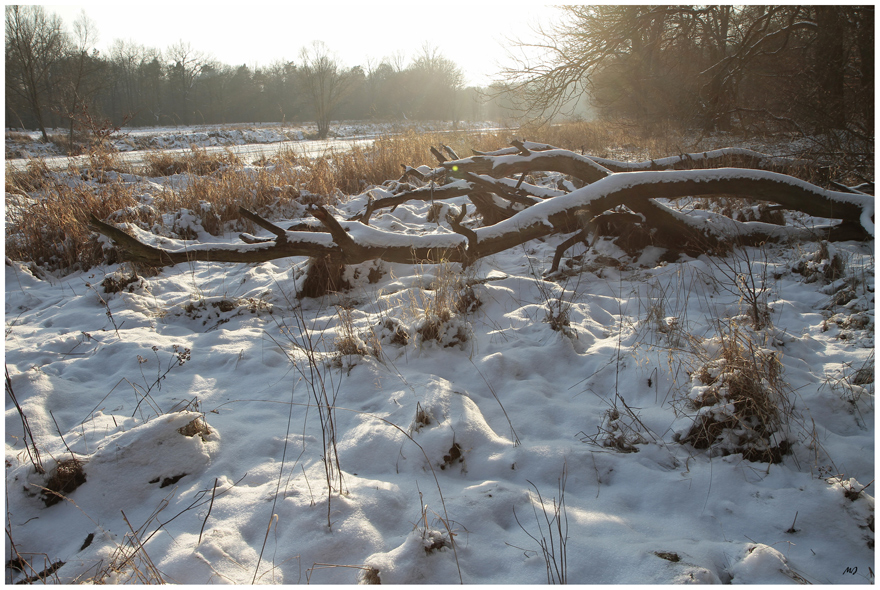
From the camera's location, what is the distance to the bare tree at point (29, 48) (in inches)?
655

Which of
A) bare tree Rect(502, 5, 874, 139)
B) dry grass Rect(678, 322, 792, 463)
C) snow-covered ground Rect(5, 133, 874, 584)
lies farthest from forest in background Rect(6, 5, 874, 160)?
dry grass Rect(678, 322, 792, 463)

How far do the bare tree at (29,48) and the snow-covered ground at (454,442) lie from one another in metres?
21.7

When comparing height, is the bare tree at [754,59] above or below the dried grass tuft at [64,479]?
above

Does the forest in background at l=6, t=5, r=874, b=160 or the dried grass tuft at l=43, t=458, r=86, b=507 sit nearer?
the dried grass tuft at l=43, t=458, r=86, b=507

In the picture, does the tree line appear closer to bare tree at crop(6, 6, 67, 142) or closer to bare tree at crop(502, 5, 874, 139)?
bare tree at crop(6, 6, 67, 142)

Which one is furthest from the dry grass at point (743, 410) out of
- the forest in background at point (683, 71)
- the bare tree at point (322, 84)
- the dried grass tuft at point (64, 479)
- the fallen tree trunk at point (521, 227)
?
the bare tree at point (322, 84)

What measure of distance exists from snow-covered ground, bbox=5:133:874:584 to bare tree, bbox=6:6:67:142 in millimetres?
21695

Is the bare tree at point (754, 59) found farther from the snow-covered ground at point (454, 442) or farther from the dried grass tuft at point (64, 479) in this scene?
the dried grass tuft at point (64, 479)

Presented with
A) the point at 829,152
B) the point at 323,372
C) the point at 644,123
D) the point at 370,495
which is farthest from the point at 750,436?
the point at 644,123

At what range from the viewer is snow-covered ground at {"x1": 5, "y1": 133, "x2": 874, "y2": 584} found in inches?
52.7

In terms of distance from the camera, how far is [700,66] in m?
12.3

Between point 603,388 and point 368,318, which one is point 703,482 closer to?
point 603,388

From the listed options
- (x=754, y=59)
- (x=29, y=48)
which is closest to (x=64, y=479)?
(x=754, y=59)

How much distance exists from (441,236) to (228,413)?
2.09 metres
